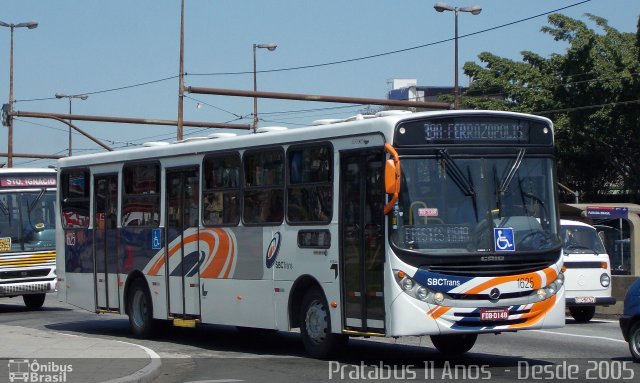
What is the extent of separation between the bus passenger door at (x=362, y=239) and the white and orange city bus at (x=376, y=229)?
20 millimetres

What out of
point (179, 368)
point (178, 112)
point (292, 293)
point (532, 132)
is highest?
point (178, 112)

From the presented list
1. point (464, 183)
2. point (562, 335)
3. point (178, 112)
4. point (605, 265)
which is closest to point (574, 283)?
point (605, 265)

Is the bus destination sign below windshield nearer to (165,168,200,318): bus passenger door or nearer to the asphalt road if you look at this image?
the asphalt road

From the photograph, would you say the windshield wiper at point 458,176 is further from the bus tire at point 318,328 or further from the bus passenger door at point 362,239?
the bus tire at point 318,328

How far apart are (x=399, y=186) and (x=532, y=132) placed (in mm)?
2317

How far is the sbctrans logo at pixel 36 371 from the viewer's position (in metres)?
12.2

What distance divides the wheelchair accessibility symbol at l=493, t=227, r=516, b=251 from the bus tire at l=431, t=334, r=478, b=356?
2154mm

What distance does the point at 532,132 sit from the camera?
46.3ft

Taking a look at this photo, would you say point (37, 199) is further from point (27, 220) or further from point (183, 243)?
point (183, 243)

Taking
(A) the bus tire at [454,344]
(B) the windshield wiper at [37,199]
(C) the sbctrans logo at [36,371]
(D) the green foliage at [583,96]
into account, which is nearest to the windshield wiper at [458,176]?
(A) the bus tire at [454,344]

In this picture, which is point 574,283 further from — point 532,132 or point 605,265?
point 532,132

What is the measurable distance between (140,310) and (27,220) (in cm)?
766

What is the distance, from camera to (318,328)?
1472cm

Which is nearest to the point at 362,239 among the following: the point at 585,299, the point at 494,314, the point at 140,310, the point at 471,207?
the point at 471,207
